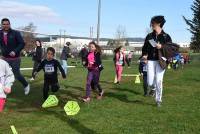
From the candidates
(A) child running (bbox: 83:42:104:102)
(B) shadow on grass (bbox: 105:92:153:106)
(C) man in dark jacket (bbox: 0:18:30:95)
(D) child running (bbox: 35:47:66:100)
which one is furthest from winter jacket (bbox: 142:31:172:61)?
(C) man in dark jacket (bbox: 0:18:30:95)

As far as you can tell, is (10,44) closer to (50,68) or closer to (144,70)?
(50,68)

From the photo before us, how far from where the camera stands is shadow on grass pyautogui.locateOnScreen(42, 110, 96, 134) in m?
8.29

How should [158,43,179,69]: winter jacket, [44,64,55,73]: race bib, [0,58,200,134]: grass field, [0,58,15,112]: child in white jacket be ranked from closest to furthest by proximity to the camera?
[0,58,15,112]: child in white jacket → [0,58,200,134]: grass field → [158,43,179,69]: winter jacket → [44,64,55,73]: race bib

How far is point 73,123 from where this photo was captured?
29.7 feet

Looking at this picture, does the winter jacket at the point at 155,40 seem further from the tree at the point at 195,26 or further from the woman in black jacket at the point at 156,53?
the tree at the point at 195,26

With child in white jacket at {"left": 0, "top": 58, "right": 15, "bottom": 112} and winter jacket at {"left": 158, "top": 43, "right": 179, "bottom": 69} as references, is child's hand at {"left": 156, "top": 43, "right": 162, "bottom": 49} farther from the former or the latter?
child in white jacket at {"left": 0, "top": 58, "right": 15, "bottom": 112}

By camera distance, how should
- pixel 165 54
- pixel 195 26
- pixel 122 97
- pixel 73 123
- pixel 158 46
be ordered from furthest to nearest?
pixel 195 26, pixel 122 97, pixel 165 54, pixel 158 46, pixel 73 123

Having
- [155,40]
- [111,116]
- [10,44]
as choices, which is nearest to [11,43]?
[10,44]

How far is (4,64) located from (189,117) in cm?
→ 400

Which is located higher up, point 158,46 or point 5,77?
point 158,46

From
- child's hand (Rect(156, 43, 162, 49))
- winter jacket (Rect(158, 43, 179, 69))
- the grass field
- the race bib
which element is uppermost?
child's hand (Rect(156, 43, 162, 49))

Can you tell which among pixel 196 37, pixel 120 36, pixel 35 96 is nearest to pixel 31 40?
pixel 120 36

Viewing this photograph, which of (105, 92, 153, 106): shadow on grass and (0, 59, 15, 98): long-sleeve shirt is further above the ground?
(0, 59, 15, 98): long-sleeve shirt

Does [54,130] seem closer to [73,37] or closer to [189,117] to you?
[189,117]
